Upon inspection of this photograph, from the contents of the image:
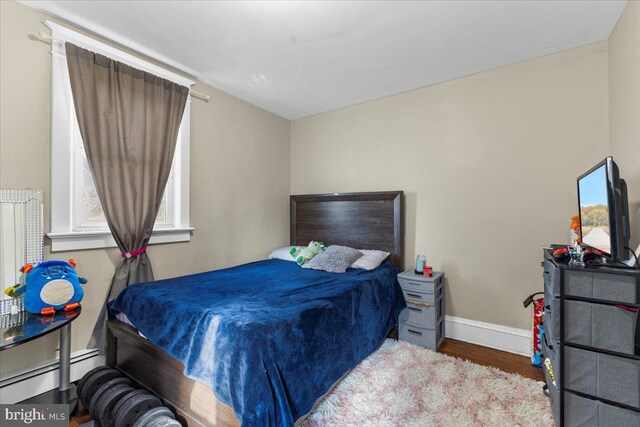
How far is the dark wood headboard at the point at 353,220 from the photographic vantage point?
3084 mm

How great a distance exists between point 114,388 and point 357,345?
5.15ft

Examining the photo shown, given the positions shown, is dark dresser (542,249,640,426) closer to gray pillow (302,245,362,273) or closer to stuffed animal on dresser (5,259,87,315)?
gray pillow (302,245,362,273)

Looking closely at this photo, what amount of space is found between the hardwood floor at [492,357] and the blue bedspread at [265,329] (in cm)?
65

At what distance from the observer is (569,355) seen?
1.46 m

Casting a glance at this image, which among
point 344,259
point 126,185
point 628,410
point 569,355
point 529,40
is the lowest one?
point 628,410

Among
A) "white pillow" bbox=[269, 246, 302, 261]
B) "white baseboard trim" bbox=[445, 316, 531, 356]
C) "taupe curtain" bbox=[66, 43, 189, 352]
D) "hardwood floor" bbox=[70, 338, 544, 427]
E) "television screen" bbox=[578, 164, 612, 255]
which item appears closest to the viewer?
"television screen" bbox=[578, 164, 612, 255]

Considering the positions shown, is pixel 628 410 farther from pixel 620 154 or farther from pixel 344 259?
pixel 344 259

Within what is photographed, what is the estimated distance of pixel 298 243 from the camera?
12.6ft

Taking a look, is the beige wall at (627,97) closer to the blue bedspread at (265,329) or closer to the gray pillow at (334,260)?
the blue bedspread at (265,329)

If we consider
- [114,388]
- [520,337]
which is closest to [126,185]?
[114,388]

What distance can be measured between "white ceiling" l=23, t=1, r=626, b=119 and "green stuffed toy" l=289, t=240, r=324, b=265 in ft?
5.87

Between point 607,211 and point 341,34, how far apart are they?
200 cm

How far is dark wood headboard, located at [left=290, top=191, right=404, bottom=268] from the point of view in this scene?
308 centimetres

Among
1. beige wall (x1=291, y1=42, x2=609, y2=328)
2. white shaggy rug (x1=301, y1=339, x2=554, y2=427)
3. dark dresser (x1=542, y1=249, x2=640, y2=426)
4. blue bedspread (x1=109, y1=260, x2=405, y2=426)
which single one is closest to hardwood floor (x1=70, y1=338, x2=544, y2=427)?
white shaggy rug (x1=301, y1=339, x2=554, y2=427)
